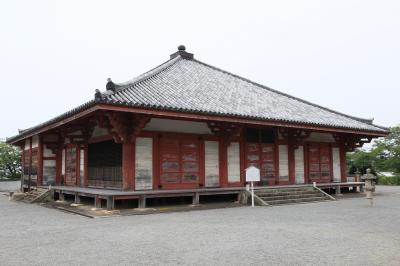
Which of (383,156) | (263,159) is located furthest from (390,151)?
(263,159)

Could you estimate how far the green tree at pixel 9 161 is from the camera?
36844 mm

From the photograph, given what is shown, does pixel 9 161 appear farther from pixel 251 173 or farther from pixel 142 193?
pixel 251 173

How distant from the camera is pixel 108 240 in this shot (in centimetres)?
671

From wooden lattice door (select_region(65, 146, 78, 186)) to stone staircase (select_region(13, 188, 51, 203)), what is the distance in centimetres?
123

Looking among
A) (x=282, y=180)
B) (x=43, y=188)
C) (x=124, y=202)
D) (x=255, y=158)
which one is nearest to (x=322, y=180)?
(x=282, y=180)

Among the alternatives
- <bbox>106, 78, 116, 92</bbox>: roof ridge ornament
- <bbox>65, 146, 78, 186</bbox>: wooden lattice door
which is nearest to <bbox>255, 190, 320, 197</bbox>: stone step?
<bbox>106, 78, 116, 92</bbox>: roof ridge ornament

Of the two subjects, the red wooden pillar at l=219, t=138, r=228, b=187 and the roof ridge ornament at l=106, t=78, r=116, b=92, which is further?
the red wooden pillar at l=219, t=138, r=228, b=187

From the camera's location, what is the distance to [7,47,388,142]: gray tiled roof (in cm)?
1173

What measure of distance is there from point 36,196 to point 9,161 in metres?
24.3

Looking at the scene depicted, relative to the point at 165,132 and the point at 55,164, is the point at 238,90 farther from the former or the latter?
the point at 55,164

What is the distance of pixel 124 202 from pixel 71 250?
6.05 metres

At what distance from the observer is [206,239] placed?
22.0 ft

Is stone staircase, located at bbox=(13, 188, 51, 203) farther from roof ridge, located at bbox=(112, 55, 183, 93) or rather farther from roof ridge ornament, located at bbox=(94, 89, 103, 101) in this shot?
roof ridge ornament, located at bbox=(94, 89, 103, 101)

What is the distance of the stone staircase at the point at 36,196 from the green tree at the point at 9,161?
21.8 meters
